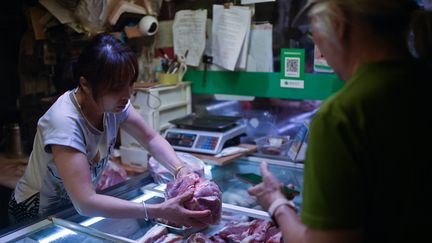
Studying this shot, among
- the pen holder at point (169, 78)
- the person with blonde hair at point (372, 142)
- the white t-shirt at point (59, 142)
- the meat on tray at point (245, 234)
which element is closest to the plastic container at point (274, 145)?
the pen holder at point (169, 78)

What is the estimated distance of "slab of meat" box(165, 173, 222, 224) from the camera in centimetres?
142

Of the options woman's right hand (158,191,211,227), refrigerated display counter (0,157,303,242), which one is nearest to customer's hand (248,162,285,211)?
woman's right hand (158,191,211,227)

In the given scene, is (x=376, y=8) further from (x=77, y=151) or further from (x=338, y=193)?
(x=77, y=151)

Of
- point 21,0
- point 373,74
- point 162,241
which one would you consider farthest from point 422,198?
point 21,0

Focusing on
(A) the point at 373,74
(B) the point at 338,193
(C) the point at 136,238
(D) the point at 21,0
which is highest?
(D) the point at 21,0

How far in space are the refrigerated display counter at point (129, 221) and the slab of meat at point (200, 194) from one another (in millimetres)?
104

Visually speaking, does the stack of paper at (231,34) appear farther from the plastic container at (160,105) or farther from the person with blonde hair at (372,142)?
the person with blonde hair at (372,142)

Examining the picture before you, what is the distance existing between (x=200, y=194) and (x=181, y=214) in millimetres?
119

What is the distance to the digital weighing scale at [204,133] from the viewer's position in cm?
222

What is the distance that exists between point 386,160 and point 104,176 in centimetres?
159

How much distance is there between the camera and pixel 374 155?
0.75 m

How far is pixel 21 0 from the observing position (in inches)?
108

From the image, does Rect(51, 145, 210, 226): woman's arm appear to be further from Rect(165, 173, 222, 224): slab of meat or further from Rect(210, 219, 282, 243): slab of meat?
Rect(210, 219, 282, 243): slab of meat

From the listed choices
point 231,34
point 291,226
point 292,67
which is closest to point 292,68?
point 292,67
